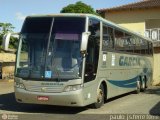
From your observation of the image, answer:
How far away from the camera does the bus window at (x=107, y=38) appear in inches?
613

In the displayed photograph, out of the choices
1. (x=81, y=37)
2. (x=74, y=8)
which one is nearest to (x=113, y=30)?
(x=81, y=37)

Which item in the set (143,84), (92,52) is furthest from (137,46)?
(92,52)

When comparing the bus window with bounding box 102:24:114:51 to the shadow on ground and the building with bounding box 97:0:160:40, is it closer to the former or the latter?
the shadow on ground

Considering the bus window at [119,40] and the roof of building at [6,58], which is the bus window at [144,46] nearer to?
the bus window at [119,40]

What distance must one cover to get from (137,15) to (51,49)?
22793 mm

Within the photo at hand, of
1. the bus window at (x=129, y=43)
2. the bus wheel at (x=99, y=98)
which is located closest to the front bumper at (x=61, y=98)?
the bus wheel at (x=99, y=98)

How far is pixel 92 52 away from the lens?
1414cm

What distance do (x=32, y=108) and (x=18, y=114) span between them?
173cm

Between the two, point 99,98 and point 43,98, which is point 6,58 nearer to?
point 99,98

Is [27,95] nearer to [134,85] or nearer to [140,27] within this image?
[134,85]

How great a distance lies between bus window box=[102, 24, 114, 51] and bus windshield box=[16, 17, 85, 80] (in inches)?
79.6

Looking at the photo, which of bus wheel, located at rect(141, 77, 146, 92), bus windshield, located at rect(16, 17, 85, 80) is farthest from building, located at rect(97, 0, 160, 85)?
bus windshield, located at rect(16, 17, 85, 80)

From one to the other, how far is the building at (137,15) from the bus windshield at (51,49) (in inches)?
823

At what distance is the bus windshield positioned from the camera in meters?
13.3
